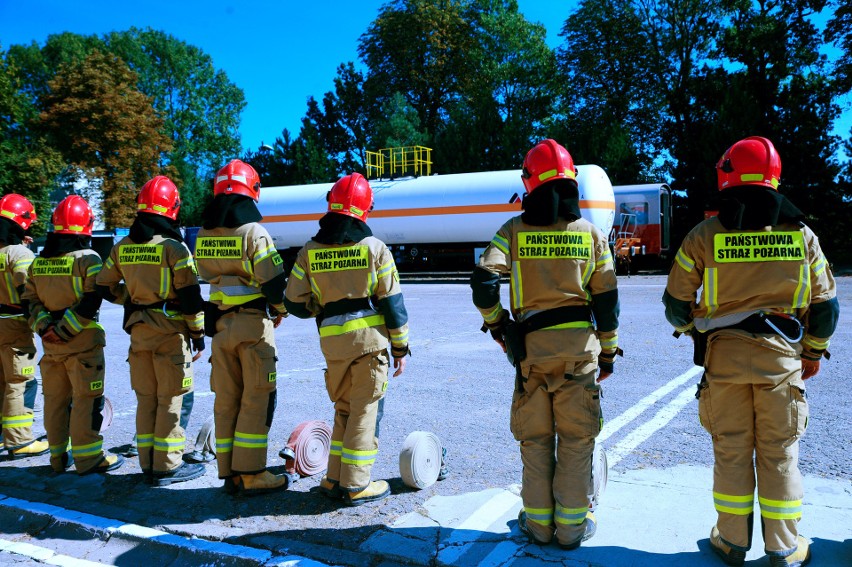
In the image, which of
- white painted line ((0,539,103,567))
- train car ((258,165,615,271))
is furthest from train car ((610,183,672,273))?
white painted line ((0,539,103,567))

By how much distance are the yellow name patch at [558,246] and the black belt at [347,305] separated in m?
1.08

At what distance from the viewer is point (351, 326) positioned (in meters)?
3.90

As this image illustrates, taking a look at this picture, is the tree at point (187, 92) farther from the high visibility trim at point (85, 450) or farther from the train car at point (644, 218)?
the high visibility trim at point (85, 450)

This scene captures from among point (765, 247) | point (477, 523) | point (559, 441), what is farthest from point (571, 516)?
point (765, 247)

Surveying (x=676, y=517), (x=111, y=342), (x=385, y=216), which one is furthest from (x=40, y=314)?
(x=385, y=216)

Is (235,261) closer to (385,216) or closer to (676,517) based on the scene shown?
(676,517)

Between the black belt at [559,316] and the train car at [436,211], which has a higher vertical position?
the train car at [436,211]

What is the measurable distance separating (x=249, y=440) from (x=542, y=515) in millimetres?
1934

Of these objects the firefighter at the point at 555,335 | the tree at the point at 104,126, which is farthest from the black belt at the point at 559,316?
the tree at the point at 104,126

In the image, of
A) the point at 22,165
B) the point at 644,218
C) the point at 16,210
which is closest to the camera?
the point at 16,210

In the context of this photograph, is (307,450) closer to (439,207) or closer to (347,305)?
(347,305)

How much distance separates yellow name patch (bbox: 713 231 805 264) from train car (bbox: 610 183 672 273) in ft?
68.0

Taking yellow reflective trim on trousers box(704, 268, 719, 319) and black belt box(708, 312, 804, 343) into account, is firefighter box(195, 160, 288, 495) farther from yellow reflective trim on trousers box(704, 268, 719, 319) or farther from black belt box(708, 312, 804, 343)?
black belt box(708, 312, 804, 343)

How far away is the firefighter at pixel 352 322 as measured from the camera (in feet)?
12.8
